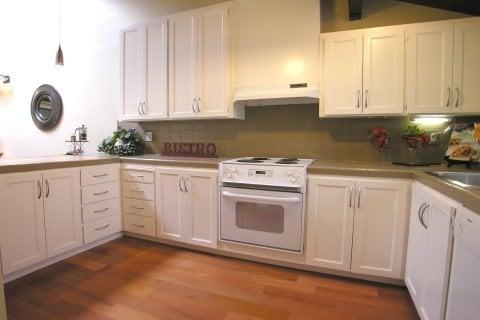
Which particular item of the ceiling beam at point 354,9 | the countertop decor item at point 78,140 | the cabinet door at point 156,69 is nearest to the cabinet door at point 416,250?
the ceiling beam at point 354,9

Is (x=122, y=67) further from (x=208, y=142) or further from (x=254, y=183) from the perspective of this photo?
(x=254, y=183)

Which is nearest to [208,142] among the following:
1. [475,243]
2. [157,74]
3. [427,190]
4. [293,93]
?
[157,74]

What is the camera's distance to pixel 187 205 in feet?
8.06

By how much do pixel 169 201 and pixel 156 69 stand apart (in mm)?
1414

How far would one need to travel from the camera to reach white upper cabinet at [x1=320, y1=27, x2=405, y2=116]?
2.03m

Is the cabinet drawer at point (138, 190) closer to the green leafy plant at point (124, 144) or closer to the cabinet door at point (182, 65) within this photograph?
the green leafy plant at point (124, 144)

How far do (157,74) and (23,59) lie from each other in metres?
3.13

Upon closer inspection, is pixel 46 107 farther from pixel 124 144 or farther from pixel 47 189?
pixel 47 189

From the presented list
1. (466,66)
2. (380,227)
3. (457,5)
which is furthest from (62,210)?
(457,5)

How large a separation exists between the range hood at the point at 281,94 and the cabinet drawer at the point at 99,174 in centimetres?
144

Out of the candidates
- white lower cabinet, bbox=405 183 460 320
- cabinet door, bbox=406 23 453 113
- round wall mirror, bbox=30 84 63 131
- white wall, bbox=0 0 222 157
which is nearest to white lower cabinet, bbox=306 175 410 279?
white lower cabinet, bbox=405 183 460 320

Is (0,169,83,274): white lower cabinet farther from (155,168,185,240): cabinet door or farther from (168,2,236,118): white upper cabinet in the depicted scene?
(168,2,236,118): white upper cabinet

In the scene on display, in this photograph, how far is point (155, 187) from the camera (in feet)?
8.50

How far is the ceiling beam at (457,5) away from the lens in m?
1.91
